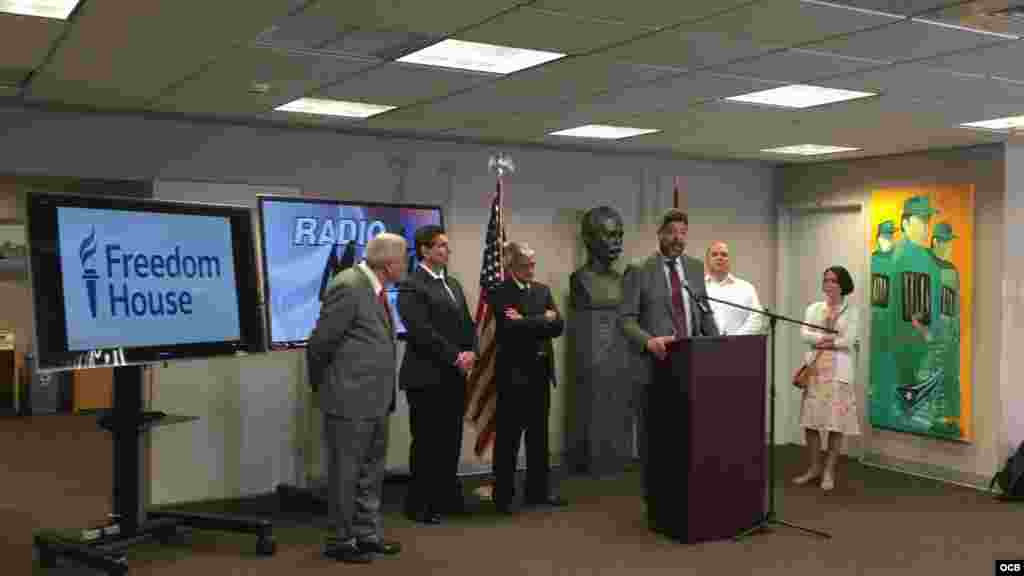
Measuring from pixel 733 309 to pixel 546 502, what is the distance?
1799mm

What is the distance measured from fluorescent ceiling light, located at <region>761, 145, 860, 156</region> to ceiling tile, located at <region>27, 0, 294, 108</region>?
4359mm

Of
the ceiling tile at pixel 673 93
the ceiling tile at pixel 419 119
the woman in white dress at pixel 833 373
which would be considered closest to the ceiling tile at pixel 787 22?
the ceiling tile at pixel 673 93

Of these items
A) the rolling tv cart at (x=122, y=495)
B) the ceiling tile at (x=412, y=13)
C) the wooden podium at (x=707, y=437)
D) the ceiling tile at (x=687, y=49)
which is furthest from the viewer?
the wooden podium at (x=707, y=437)

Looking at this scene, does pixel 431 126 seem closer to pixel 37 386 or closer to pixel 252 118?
pixel 252 118

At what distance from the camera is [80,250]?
4.20 m

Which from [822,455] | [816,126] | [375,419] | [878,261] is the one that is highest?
[816,126]

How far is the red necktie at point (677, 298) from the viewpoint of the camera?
208 inches

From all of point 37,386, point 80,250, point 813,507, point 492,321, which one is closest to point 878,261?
point 813,507

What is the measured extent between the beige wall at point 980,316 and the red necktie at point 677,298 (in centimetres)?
277

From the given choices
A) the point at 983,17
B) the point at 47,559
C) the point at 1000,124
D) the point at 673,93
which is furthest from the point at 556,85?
the point at 47,559

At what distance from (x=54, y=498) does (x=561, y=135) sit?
389 centimetres

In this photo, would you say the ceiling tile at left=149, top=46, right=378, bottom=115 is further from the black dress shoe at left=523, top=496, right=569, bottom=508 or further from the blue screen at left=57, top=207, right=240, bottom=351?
the black dress shoe at left=523, top=496, right=569, bottom=508

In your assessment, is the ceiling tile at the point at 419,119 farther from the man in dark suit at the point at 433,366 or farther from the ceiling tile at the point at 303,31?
the ceiling tile at the point at 303,31

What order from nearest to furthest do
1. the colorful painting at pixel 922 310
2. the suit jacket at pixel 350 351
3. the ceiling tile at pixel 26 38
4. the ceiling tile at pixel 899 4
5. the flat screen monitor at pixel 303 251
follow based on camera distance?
the ceiling tile at pixel 899 4, the ceiling tile at pixel 26 38, the suit jacket at pixel 350 351, the flat screen monitor at pixel 303 251, the colorful painting at pixel 922 310
